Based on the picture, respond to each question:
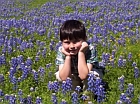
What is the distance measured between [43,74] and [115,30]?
14.2 feet

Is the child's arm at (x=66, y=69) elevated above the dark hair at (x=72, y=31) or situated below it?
below

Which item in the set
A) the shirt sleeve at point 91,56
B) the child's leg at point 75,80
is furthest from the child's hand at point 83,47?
the child's leg at point 75,80

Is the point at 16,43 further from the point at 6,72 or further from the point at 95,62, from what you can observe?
the point at 95,62

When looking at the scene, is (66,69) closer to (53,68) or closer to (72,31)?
(72,31)

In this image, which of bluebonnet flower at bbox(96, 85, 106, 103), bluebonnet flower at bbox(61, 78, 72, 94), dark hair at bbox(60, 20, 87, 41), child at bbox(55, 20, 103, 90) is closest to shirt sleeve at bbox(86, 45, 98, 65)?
child at bbox(55, 20, 103, 90)

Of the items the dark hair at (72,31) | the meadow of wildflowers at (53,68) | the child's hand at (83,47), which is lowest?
the meadow of wildflowers at (53,68)

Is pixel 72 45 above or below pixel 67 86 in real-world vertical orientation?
above

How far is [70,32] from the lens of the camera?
5461 millimetres

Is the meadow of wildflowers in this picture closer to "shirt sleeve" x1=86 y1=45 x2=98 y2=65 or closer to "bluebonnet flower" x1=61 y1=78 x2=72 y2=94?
"bluebonnet flower" x1=61 y1=78 x2=72 y2=94

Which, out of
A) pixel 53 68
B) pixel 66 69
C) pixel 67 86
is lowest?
pixel 53 68

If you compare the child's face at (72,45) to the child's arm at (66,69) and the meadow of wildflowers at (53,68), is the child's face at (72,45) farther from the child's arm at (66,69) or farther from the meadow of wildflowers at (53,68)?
the meadow of wildflowers at (53,68)

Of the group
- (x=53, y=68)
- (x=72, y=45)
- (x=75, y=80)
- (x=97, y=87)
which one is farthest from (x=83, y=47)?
(x=53, y=68)

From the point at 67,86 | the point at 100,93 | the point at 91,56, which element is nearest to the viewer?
the point at 100,93

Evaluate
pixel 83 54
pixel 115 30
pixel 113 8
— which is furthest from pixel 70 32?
pixel 113 8
